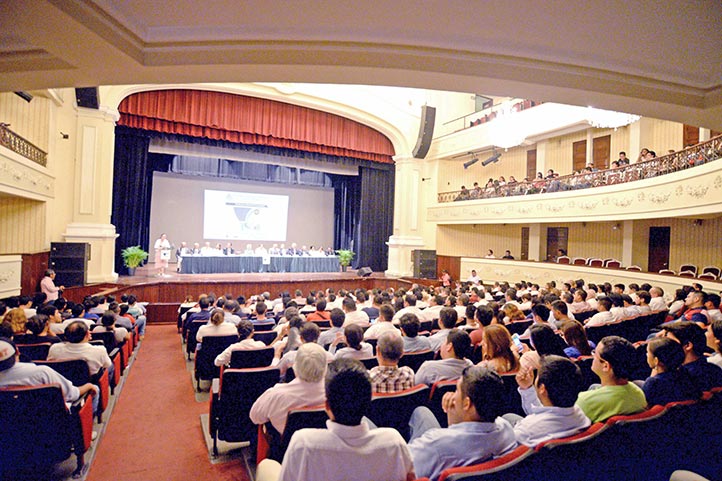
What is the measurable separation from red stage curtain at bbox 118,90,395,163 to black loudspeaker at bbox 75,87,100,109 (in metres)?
1.03

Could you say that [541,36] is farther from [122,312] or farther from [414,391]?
[122,312]

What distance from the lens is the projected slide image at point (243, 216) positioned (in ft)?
46.1

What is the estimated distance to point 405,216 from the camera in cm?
1441

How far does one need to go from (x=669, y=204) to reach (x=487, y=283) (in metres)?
5.76

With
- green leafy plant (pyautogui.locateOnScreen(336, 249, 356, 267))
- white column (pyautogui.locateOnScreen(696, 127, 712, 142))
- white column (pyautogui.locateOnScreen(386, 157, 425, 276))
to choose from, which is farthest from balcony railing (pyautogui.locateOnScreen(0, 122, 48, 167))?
white column (pyautogui.locateOnScreen(696, 127, 712, 142))

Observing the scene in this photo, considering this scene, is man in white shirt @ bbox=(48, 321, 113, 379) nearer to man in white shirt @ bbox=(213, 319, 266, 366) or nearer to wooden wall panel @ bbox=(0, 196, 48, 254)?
man in white shirt @ bbox=(213, 319, 266, 366)

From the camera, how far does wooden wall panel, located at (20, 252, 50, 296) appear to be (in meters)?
7.45

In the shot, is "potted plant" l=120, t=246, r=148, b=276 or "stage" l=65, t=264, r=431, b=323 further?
"potted plant" l=120, t=246, r=148, b=276

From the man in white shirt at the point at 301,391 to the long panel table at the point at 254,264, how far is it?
10597 millimetres

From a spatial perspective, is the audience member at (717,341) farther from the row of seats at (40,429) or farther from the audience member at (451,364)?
the row of seats at (40,429)

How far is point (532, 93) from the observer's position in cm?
346

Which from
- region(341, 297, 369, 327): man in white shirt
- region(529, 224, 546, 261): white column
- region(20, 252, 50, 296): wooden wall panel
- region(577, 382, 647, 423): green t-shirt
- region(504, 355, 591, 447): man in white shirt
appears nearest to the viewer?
region(504, 355, 591, 447): man in white shirt

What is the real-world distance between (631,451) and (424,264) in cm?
1211

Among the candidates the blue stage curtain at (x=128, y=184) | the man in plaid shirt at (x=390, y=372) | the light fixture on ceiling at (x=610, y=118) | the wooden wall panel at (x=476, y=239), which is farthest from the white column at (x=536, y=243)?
the man in plaid shirt at (x=390, y=372)
